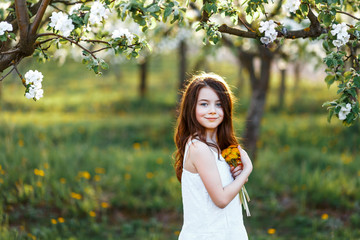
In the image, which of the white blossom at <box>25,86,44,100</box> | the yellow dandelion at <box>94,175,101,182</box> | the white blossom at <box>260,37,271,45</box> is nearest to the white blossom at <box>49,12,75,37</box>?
the white blossom at <box>25,86,44,100</box>

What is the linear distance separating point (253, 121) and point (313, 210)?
1809 mm

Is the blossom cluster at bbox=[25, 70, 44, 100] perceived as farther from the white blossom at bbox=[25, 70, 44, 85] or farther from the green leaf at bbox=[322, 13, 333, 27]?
the green leaf at bbox=[322, 13, 333, 27]

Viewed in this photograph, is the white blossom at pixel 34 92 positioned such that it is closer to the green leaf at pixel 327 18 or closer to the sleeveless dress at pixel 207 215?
the sleeveless dress at pixel 207 215

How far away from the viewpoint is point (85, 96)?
18047mm

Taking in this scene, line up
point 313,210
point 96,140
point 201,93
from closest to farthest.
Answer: point 201,93, point 313,210, point 96,140

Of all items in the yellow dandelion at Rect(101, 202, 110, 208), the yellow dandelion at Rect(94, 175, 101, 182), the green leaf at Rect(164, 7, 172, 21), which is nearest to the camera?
the green leaf at Rect(164, 7, 172, 21)

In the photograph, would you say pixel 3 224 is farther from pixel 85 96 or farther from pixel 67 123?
pixel 85 96

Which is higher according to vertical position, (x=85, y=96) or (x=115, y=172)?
(x=85, y=96)

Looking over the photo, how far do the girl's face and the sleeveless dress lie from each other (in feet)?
0.62

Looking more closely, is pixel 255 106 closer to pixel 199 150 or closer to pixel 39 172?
pixel 39 172

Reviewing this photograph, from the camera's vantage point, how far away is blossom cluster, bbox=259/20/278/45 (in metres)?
2.51

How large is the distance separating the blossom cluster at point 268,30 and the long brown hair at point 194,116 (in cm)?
38

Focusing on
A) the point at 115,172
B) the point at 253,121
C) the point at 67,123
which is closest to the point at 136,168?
the point at 115,172

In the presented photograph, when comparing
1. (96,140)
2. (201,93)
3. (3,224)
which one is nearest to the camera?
(201,93)
